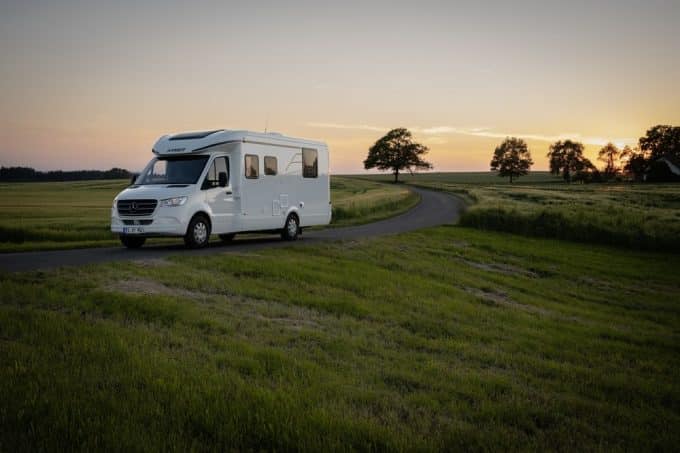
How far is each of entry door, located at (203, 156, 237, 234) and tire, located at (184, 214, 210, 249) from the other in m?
0.32

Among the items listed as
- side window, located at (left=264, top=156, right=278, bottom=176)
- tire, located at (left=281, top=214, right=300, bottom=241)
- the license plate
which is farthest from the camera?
tire, located at (left=281, top=214, right=300, bottom=241)

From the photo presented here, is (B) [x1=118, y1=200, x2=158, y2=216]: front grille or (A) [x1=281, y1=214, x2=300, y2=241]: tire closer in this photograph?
(B) [x1=118, y1=200, x2=158, y2=216]: front grille

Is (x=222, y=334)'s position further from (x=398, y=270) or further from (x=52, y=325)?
(x=398, y=270)

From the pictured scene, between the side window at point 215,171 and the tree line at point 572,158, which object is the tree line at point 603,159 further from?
the side window at point 215,171

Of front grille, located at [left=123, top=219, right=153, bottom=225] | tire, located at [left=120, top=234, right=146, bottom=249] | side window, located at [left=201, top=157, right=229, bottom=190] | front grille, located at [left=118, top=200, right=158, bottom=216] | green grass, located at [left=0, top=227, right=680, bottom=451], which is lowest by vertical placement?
green grass, located at [left=0, top=227, right=680, bottom=451]

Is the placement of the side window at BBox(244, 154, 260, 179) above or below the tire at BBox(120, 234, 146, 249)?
above

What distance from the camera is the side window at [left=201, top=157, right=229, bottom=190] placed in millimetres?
16062

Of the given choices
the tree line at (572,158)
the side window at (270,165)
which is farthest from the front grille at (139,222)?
the tree line at (572,158)

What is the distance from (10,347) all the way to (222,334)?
2.50 meters

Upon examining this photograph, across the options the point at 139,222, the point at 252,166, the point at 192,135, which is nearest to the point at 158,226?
the point at 139,222

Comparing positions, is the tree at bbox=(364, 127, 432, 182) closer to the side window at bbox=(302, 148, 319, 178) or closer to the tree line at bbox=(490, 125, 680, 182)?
the tree line at bbox=(490, 125, 680, 182)

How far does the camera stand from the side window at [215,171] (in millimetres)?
16062

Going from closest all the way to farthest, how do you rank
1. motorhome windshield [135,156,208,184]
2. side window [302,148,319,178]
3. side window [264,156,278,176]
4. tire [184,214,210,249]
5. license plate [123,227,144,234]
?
1. license plate [123,227,144,234]
2. tire [184,214,210,249]
3. motorhome windshield [135,156,208,184]
4. side window [264,156,278,176]
5. side window [302,148,319,178]

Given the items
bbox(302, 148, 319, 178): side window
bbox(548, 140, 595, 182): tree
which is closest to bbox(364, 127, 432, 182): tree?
bbox(548, 140, 595, 182): tree
